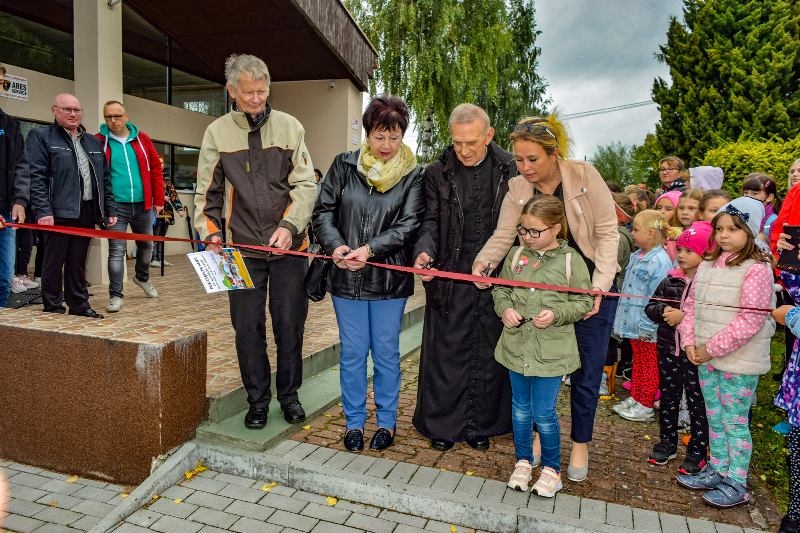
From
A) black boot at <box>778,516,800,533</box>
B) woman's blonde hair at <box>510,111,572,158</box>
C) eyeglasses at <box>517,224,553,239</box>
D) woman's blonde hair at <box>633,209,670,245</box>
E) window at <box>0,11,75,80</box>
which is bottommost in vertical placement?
black boot at <box>778,516,800,533</box>

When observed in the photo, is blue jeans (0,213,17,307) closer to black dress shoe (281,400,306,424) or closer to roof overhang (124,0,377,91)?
black dress shoe (281,400,306,424)

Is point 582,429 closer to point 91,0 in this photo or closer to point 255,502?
point 255,502

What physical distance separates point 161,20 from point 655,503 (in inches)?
497

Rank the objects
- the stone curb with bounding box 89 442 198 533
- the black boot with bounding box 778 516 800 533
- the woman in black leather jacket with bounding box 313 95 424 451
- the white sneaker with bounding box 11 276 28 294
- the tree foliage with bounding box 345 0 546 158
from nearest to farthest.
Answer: the black boot with bounding box 778 516 800 533
the stone curb with bounding box 89 442 198 533
the woman in black leather jacket with bounding box 313 95 424 451
the white sneaker with bounding box 11 276 28 294
the tree foliage with bounding box 345 0 546 158

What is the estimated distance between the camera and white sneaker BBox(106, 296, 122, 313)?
6.27 metres

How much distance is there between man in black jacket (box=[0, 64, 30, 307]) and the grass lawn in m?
6.23

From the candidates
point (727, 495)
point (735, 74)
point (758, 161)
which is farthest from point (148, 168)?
point (735, 74)

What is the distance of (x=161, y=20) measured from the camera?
39.6 ft

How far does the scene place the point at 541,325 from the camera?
9.92ft

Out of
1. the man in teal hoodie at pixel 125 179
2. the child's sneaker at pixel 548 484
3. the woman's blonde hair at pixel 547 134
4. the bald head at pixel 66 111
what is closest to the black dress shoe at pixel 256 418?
the child's sneaker at pixel 548 484

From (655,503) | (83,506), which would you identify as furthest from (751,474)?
(83,506)

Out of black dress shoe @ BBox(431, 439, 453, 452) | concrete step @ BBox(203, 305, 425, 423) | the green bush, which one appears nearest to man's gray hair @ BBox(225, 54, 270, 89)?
concrete step @ BBox(203, 305, 425, 423)

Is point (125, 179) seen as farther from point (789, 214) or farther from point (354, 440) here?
point (789, 214)

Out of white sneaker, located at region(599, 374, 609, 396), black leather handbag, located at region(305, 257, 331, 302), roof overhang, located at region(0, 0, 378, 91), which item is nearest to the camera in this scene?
black leather handbag, located at region(305, 257, 331, 302)
